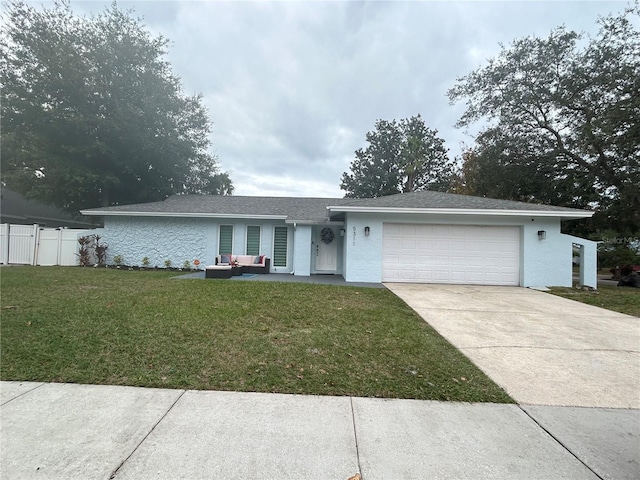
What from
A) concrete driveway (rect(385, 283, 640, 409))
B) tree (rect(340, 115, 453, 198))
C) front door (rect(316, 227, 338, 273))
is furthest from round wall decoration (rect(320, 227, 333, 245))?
tree (rect(340, 115, 453, 198))

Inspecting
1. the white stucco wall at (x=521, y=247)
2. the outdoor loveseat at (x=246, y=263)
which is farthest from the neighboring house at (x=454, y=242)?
the outdoor loveseat at (x=246, y=263)

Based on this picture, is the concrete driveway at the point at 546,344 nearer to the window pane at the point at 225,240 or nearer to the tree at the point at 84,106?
the window pane at the point at 225,240

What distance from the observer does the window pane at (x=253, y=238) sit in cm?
1334

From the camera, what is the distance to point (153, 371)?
3.26m

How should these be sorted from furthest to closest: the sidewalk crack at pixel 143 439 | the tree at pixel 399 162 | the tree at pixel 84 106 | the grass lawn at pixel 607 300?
the tree at pixel 399 162 < the tree at pixel 84 106 < the grass lawn at pixel 607 300 < the sidewalk crack at pixel 143 439

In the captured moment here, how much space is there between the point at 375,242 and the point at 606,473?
8.87 m

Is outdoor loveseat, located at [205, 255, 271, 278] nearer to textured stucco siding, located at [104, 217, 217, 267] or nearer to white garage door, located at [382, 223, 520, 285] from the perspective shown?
textured stucco siding, located at [104, 217, 217, 267]

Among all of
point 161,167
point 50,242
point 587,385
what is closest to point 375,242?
point 587,385

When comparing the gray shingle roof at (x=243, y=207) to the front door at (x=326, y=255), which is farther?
the front door at (x=326, y=255)

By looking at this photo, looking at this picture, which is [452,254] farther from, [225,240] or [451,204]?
[225,240]

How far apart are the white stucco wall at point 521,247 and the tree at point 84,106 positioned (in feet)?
48.0

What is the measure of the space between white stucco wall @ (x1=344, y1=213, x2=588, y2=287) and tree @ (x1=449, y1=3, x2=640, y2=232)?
272 inches

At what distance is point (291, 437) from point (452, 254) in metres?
9.89

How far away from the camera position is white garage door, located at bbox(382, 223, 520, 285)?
35.1 ft
